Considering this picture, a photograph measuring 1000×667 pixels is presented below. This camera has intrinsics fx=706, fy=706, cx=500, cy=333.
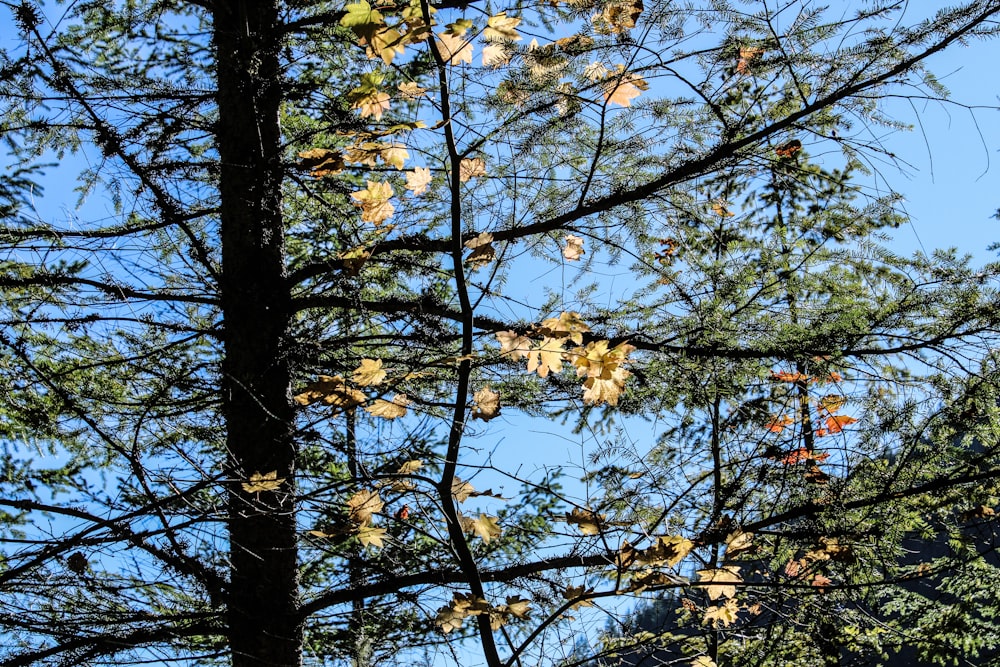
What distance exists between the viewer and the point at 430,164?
362cm

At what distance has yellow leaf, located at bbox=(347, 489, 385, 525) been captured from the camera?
2.62 meters

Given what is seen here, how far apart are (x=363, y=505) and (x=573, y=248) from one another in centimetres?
180

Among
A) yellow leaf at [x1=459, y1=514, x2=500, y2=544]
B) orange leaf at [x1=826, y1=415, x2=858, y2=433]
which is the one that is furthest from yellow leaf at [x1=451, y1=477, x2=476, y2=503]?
orange leaf at [x1=826, y1=415, x2=858, y2=433]

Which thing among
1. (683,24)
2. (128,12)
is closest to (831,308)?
(683,24)

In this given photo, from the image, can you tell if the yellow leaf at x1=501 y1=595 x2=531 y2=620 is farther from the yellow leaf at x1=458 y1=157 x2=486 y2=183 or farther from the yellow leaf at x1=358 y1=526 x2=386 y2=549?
the yellow leaf at x1=458 y1=157 x2=486 y2=183

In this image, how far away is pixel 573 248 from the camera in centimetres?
374

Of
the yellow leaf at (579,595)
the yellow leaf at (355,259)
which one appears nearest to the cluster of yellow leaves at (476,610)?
the yellow leaf at (579,595)

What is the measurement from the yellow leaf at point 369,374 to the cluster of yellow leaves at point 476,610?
903mm

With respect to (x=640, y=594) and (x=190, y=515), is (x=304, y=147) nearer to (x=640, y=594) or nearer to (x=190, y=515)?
(x=190, y=515)

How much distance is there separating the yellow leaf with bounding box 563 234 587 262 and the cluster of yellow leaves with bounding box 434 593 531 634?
1.81 metres

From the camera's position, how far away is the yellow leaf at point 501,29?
2707 mm

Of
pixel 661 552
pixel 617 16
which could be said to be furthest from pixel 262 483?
pixel 617 16

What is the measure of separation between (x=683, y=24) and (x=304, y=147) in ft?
9.00

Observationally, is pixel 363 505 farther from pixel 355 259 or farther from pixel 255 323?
pixel 255 323
